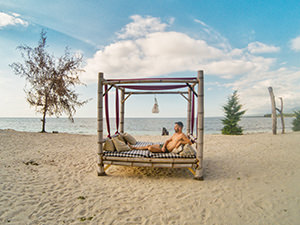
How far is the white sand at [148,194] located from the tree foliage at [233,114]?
380 inches

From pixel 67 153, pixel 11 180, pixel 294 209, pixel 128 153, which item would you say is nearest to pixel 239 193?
pixel 294 209

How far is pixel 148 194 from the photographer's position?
3.55 m

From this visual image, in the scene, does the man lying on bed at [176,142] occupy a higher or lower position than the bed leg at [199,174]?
higher

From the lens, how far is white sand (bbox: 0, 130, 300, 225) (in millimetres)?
2748

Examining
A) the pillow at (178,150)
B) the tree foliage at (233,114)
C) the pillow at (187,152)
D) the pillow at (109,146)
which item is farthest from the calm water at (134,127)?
the pillow at (187,152)

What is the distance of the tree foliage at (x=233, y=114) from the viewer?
1481 centimetres

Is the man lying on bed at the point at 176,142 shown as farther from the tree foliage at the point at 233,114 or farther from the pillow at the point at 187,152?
the tree foliage at the point at 233,114

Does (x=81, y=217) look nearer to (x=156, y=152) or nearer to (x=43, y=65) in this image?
(x=156, y=152)

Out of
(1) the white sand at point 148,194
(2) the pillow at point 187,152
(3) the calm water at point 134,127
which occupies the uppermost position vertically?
(2) the pillow at point 187,152

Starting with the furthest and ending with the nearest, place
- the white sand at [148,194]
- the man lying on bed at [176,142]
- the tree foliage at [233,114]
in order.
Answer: the tree foliage at [233,114] < the man lying on bed at [176,142] < the white sand at [148,194]

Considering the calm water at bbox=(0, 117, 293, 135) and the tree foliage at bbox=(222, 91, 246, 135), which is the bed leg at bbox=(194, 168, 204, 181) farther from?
the calm water at bbox=(0, 117, 293, 135)

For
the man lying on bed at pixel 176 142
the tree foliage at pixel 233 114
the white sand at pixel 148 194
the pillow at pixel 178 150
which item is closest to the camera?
the white sand at pixel 148 194

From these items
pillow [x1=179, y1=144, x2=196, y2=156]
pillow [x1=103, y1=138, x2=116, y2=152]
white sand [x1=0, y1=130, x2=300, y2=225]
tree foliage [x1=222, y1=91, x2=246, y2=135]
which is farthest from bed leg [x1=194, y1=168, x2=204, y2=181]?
tree foliage [x1=222, y1=91, x2=246, y2=135]

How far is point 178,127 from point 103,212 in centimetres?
270
